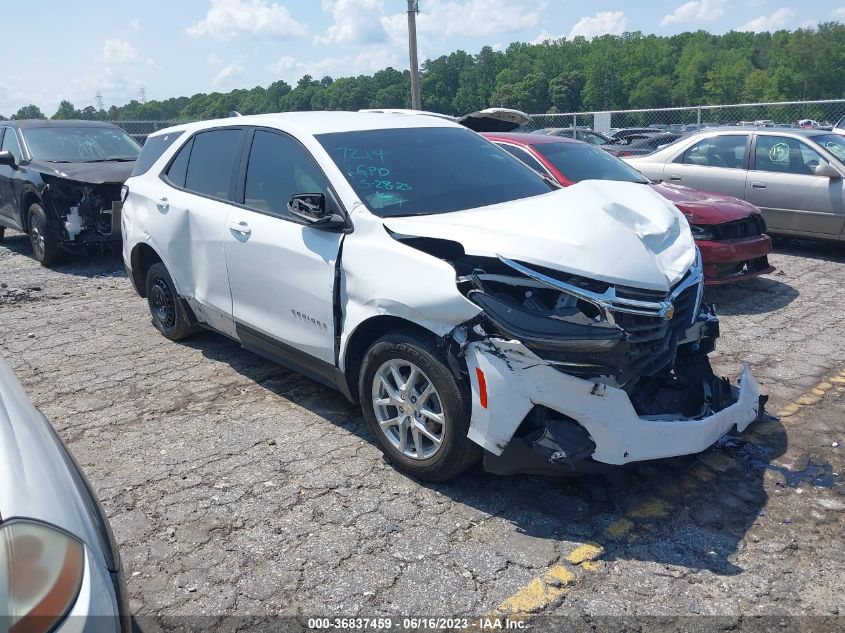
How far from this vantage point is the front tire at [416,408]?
334cm

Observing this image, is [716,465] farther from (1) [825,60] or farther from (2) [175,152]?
(1) [825,60]

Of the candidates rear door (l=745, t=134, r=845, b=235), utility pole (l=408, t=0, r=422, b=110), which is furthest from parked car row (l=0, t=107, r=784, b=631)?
utility pole (l=408, t=0, r=422, b=110)

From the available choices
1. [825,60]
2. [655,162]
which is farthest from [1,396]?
[825,60]

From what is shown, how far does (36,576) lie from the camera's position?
1.68 metres

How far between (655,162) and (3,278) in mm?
8420

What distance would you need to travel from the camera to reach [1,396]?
223 centimetres

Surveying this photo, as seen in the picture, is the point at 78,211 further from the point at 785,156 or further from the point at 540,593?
the point at 785,156

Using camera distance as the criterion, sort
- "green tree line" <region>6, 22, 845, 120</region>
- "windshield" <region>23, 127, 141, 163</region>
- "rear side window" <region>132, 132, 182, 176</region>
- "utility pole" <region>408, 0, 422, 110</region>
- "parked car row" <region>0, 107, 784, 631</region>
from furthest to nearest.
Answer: "green tree line" <region>6, 22, 845, 120</region>, "utility pole" <region>408, 0, 422, 110</region>, "windshield" <region>23, 127, 141, 163</region>, "rear side window" <region>132, 132, 182, 176</region>, "parked car row" <region>0, 107, 784, 631</region>

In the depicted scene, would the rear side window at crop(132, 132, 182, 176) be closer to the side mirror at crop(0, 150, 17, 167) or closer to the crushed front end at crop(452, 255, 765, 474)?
the crushed front end at crop(452, 255, 765, 474)

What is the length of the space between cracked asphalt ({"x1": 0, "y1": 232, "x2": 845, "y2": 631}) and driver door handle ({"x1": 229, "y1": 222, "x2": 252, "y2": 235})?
3.73ft

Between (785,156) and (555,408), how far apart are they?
716 cm

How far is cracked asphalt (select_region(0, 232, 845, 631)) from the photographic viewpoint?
111 inches

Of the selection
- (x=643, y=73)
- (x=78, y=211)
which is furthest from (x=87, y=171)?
(x=643, y=73)

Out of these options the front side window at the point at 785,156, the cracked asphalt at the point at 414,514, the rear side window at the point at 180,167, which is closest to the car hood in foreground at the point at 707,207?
the front side window at the point at 785,156
